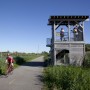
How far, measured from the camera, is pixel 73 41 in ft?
99.1

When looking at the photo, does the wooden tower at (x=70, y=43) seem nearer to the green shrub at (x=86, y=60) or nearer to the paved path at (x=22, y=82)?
the green shrub at (x=86, y=60)

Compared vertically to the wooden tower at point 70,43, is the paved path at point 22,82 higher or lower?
lower

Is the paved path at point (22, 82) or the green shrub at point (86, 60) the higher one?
the green shrub at point (86, 60)

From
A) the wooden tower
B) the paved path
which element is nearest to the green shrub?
the wooden tower

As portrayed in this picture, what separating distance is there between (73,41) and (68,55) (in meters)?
1.83

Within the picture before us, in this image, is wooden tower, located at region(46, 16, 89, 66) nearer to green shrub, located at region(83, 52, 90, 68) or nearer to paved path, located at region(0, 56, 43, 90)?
green shrub, located at region(83, 52, 90, 68)

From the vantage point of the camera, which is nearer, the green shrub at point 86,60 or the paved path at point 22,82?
the paved path at point 22,82

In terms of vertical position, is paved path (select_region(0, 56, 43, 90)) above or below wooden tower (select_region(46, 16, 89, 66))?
below

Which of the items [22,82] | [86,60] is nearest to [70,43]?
[86,60]

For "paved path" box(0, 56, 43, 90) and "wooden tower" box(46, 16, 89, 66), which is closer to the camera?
"paved path" box(0, 56, 43, 90)

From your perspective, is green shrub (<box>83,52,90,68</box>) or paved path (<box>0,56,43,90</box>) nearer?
paved path (<box>0,56,43,90</box>)

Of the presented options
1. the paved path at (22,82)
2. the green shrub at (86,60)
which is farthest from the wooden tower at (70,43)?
the paved path at (22,82)

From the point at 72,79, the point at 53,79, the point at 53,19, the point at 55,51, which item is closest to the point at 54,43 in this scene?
the point at 55,51

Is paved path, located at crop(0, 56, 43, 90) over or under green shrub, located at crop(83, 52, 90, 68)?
under
